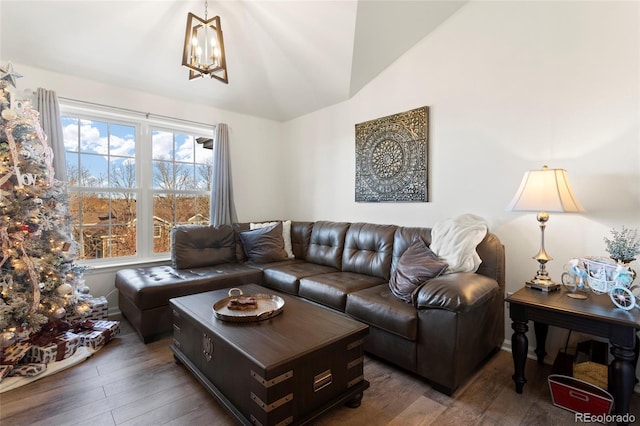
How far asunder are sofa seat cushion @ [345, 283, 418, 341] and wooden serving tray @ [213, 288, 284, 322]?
58 centimetres

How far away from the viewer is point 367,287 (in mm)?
2486

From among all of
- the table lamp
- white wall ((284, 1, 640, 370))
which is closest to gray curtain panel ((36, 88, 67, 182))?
white wall ((284, 1, 640, 370))

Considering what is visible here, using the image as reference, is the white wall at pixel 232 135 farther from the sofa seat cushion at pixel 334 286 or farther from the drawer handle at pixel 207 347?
the drawer handle at pixel 207 347

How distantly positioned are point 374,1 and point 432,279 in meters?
2.22

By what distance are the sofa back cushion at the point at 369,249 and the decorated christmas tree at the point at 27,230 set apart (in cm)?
239

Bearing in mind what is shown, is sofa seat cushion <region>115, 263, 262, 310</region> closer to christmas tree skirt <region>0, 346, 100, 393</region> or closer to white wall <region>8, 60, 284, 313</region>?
christmas tree skirt <region>0, 346, 100, 393</region>

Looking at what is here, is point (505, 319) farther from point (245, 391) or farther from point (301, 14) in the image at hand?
point (301, 14)

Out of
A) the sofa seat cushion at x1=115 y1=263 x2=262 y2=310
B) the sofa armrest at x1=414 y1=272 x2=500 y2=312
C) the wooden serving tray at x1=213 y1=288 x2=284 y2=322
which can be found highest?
the sofa armrest at x1=414 y1=272 x2=500 y2=312

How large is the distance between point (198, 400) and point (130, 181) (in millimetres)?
2587

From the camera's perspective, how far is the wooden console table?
1.45m

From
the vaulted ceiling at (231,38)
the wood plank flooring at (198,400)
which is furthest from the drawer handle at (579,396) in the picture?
the vaulted ceiling at (231,38)

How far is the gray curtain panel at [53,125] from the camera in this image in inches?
104

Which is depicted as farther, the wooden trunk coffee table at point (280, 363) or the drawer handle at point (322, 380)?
the drawer handle at point (322, 380)

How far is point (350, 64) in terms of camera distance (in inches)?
119
